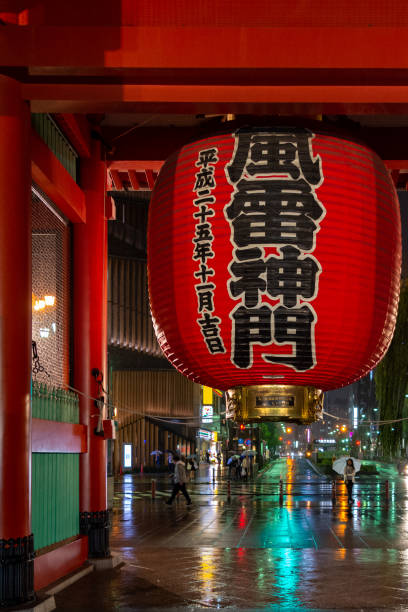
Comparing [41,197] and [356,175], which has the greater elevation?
[41,197]

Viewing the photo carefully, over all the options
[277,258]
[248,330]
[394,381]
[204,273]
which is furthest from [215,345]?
[394,381]

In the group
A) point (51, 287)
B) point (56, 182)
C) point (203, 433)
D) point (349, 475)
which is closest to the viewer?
point (56, 182)

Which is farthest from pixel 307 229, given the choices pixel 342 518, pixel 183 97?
pixel 342 518

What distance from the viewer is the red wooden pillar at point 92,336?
42.8ft

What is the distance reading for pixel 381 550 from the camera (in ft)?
49.5

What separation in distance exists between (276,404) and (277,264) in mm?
1284

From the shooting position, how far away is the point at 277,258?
7102mm

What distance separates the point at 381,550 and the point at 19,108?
10509 mm

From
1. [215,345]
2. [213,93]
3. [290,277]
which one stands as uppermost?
[213,93]

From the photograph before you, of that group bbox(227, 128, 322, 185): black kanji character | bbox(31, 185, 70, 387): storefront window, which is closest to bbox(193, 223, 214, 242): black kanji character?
bbox(227, 128, 322, 185): black kanji character

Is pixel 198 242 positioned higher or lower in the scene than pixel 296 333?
higher

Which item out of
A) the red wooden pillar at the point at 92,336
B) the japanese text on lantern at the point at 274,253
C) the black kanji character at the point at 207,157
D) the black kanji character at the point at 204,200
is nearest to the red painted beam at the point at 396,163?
the red wooden pillar at the point at 92,336

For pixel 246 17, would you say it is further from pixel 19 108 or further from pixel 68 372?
pixel 68 372

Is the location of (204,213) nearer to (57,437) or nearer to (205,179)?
(205,179)
